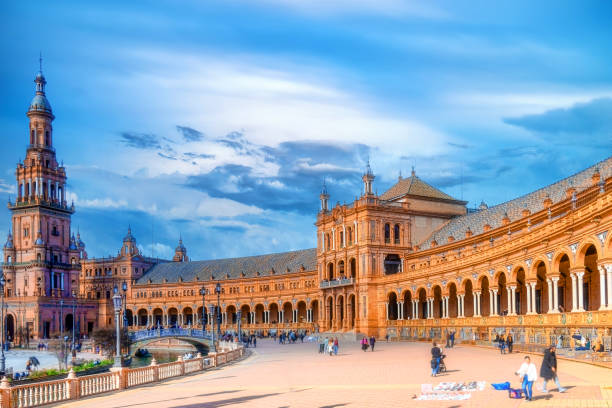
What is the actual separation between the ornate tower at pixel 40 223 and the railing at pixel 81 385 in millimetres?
97010

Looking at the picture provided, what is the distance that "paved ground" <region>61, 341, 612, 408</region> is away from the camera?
75.1 feet

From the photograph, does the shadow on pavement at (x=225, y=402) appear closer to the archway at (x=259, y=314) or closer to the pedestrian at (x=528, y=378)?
the pedestrian at (x=528, y=378)

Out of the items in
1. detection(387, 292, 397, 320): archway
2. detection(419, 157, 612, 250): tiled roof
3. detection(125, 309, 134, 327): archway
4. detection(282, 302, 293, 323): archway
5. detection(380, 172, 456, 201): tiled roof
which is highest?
detection(380, 172, 456, 201): tiled roof

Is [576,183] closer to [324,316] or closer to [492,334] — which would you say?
[492,334]

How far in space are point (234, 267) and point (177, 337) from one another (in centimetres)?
4836

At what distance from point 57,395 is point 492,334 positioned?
34.1 meters

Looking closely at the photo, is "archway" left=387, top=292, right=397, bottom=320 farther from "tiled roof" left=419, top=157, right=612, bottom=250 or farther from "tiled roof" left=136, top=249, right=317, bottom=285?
"tiled roof" left=136, top=249, right=317, bottom=285

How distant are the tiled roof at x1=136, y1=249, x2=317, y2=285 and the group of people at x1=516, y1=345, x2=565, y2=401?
3536 inches

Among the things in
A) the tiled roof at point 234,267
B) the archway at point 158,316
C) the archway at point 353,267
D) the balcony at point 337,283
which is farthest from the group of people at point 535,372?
the archway at point 158,316

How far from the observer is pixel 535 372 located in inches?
874

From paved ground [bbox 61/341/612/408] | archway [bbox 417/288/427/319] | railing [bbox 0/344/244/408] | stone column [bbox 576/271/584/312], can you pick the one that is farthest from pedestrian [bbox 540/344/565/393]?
archway [bbox 417/288/427/319]

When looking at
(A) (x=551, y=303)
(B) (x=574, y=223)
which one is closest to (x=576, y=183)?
(A) (x=551, y=303)

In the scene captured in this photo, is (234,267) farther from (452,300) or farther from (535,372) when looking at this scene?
(535,372)

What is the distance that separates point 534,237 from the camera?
149ft
